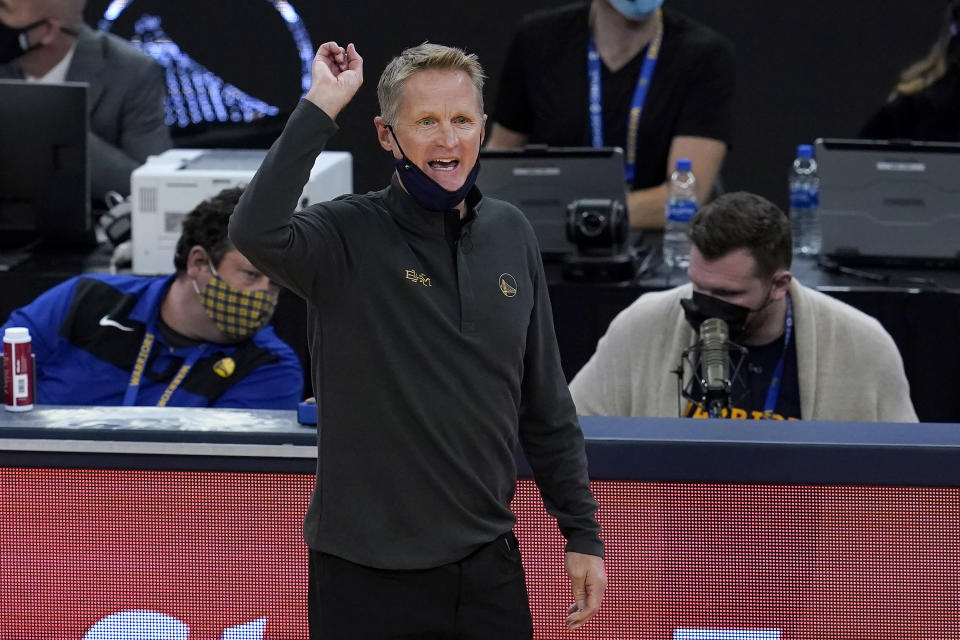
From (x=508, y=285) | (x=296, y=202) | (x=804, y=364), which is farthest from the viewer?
(x=804, y=364)

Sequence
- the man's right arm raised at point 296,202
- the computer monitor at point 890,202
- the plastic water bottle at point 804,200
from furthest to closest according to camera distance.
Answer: the plastic water bottle at point 804,200, the computer monitor at point 890,202, the man's right arm raised at point 296,202

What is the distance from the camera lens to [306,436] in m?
2.60

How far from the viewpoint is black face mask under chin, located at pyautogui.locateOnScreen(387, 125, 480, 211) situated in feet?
6.94

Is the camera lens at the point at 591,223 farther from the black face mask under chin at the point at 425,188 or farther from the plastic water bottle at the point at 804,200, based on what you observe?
the black face mask under chin at the point at 425,188

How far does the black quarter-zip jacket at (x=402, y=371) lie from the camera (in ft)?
6.86

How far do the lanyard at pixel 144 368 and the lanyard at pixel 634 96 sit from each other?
2.76 metres

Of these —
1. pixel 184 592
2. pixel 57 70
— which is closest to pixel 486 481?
pixel 184 592

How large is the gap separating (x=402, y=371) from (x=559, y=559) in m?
0.69

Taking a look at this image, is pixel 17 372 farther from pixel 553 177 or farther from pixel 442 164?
pixel 553 177

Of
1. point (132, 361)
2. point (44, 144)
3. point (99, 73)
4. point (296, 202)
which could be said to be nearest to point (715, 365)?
point (296, 202)

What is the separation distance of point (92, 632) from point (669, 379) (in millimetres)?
1713

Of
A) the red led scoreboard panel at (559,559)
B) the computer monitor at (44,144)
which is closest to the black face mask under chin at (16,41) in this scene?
the computer monitor at (44,144)

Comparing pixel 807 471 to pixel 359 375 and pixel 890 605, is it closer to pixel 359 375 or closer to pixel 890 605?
pixel 890 605

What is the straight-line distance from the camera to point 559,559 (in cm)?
261
